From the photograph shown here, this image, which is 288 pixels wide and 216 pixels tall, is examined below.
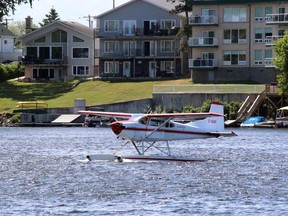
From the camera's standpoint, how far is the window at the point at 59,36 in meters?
129

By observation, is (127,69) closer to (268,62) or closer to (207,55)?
(207,55)

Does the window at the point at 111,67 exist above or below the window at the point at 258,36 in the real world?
below

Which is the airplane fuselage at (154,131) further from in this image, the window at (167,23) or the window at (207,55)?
the window at (167,23)

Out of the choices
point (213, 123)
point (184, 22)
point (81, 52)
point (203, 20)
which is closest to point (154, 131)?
point (213, 123)

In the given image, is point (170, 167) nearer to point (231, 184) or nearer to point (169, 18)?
point (231, 184)

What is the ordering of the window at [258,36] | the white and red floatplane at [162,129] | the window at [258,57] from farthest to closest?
the window at [258,36], the window at [258,57], the white and red floatplane at [162,129]

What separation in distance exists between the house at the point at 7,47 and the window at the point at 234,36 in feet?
165

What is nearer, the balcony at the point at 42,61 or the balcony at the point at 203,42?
the balcony at the point at 203,42

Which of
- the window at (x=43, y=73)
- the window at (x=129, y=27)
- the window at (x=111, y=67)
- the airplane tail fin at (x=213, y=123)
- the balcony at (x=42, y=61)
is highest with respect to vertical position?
the window at (x=129, y=27)

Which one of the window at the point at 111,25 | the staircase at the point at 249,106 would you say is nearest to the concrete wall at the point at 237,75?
the staircase at the point at 249,106

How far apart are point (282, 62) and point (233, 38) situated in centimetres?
1474

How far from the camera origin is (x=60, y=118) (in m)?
97.4

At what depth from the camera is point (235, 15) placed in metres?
109

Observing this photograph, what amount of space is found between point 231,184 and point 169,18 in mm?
77458
